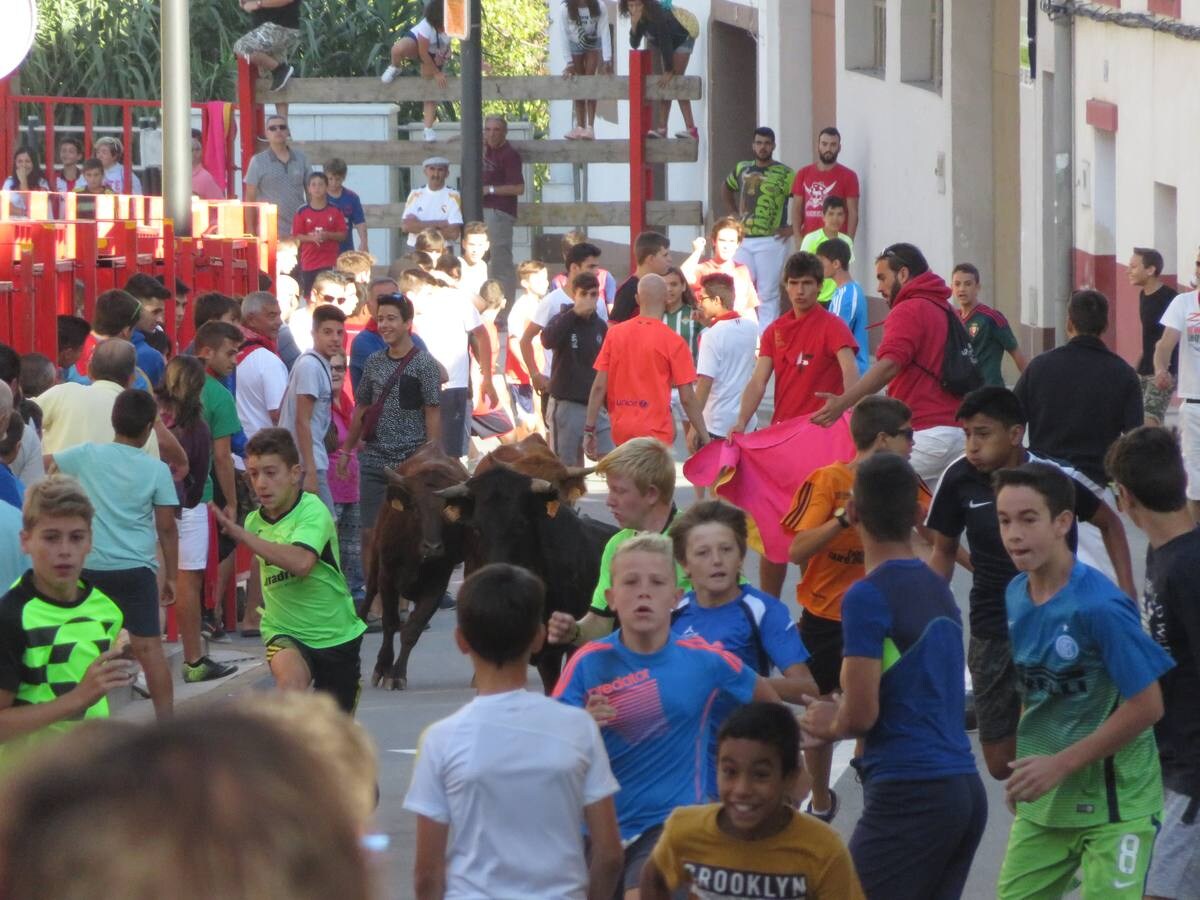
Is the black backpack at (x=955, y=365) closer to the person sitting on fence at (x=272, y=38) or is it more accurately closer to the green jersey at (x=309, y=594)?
the green jersey at (x=309, y=594)

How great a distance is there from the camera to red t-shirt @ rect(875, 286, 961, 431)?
1099 cm

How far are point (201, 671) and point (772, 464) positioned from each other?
3.08 m

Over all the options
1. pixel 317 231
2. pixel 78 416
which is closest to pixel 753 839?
pixel 78 416

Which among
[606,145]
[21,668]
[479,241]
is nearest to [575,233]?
[479,241]

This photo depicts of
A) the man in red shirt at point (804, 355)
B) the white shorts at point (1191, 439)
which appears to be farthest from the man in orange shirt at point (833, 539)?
the white shorts at point (1191, 439)

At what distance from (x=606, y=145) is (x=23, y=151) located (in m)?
7.06

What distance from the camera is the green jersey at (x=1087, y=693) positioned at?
5.15 metres

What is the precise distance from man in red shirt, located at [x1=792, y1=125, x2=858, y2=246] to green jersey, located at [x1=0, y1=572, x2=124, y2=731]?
18421 mm

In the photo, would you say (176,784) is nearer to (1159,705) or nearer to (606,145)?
(1159,705)

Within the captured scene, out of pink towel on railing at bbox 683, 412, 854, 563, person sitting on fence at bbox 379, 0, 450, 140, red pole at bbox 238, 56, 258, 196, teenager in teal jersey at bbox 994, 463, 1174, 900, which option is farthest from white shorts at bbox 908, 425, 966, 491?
person sitting on fence at bbox 379, 0, 450, 140

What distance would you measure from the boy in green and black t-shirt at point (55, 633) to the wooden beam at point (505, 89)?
1947 centimetres

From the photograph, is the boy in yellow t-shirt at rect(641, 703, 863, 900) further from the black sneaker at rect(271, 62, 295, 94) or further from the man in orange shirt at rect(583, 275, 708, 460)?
the black sneaker at rect(271, 62, 295, 94)

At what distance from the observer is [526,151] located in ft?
81.7

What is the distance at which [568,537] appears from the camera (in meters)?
8.91
